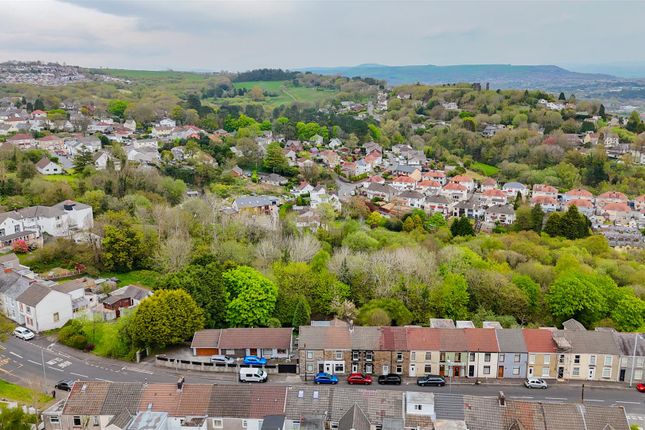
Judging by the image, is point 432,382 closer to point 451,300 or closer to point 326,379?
point 326,379

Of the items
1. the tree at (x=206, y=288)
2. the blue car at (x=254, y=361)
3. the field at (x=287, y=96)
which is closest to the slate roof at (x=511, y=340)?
the blue car at (x=254, y=361)

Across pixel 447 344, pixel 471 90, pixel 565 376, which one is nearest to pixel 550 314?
pixel 565 376

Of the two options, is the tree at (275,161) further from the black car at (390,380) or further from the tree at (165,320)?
the black car at (390,380)

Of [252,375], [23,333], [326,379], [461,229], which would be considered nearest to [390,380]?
[326,379]

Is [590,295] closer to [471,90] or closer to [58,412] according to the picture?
[58,412]

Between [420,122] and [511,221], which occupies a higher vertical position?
[420,122]

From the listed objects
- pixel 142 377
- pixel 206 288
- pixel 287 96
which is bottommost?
pixel 142 377
